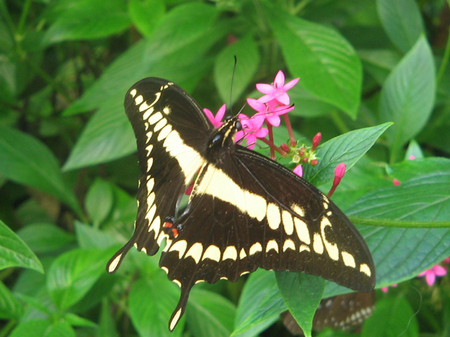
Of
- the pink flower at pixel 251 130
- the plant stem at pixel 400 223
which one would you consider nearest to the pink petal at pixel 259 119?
the pink flower at pixel 251 130

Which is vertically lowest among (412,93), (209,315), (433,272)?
(209,315)

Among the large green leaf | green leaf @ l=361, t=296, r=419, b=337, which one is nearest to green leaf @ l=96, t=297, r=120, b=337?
the large green leaf

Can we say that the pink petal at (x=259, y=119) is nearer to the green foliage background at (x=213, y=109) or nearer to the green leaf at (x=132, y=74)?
the green foliage background at (x=213, y=109)

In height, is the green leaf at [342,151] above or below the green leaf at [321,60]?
above

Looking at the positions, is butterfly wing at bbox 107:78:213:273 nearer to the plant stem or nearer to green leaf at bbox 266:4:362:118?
the plant stem

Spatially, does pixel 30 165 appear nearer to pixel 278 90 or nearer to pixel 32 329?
pixel 32 329

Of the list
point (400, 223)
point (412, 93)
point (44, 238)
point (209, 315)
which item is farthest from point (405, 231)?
point (44, 238)

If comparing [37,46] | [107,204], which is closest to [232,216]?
[107,204]
